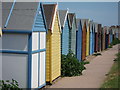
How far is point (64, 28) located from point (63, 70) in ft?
8.76

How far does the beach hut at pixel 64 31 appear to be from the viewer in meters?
15.9

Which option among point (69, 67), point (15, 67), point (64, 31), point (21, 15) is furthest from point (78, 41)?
point (15, 67)

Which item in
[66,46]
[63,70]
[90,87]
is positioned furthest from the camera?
[66,46]

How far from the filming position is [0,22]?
10203 mm

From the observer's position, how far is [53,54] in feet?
42.3

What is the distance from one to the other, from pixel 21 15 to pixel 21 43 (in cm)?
109

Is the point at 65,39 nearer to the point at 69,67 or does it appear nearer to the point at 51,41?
the point at 69,67

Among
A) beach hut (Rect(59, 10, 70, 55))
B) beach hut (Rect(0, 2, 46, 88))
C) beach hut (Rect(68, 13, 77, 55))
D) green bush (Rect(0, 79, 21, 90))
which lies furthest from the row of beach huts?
beach hut (Rect(68, 13, 77, 55))

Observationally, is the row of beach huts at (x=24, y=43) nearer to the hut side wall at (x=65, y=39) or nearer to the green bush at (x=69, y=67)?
the green bush at (x=69, y=67)

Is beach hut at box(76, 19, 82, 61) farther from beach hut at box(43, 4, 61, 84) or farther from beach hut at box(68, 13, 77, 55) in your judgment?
beach hut at box(43, 4, 61, 84)

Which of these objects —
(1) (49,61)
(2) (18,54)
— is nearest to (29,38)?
(2) (18,54)

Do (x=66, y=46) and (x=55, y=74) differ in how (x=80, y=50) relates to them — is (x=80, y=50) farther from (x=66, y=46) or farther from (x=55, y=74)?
(x=55, y=74)

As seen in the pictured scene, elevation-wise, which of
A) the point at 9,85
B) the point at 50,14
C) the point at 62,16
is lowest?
the point at 9,85

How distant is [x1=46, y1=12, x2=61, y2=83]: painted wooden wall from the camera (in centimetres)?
1246
